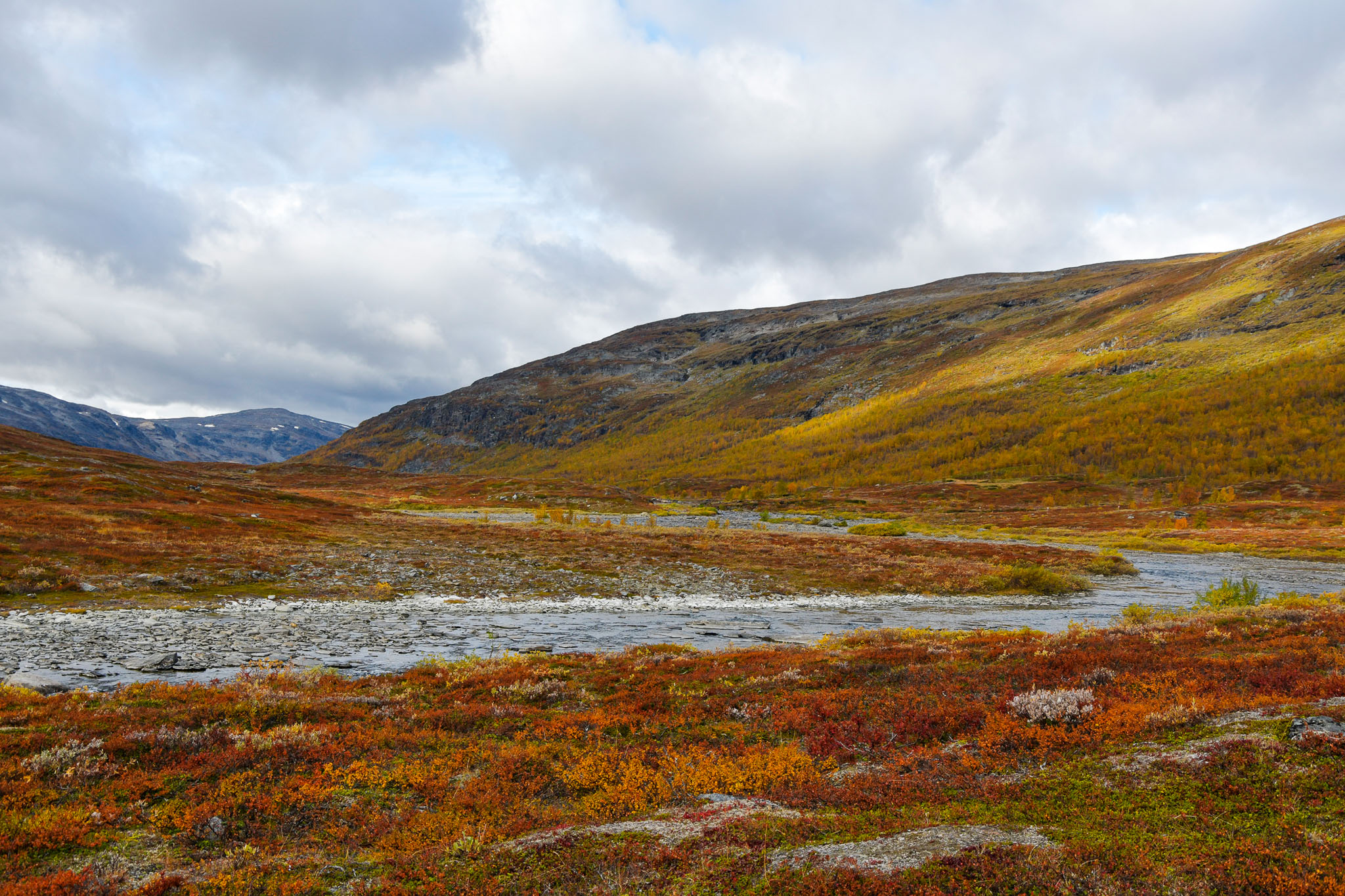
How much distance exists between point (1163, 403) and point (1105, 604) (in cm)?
9748

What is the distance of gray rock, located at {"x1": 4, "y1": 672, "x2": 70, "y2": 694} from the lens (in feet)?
34.3

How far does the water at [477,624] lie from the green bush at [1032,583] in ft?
4.57

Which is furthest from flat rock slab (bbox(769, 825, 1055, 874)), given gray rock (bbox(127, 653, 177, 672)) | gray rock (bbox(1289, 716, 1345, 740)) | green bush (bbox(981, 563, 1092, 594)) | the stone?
green bush (bbox(981, 563, 1092, 594))

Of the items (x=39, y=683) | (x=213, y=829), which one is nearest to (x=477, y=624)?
(x=39, y=683)

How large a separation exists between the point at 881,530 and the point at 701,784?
5983 centimetres

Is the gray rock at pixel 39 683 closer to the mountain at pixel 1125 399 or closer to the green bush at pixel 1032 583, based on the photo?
the green bush at pixel 1032 583

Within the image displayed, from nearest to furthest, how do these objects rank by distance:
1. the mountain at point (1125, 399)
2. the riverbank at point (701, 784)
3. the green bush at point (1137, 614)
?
the riverbank at point (701, 784) → the green bush at point (1137, 614) → the mountain at point (1125, 399)

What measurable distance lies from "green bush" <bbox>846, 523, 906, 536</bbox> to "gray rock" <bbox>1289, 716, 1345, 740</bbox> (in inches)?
2170

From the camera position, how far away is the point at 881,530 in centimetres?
6259

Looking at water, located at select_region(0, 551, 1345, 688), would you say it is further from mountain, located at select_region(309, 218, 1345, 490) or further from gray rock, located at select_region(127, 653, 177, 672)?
mountain, located at select_region(309, 218, 1345, 490)

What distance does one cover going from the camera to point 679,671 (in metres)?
14.0

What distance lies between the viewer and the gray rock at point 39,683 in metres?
10.5

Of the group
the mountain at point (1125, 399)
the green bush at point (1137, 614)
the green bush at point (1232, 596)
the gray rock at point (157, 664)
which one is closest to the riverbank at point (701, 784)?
the gray rock at point (157, 664)

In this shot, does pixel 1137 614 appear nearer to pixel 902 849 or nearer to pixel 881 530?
pixel 902 849
